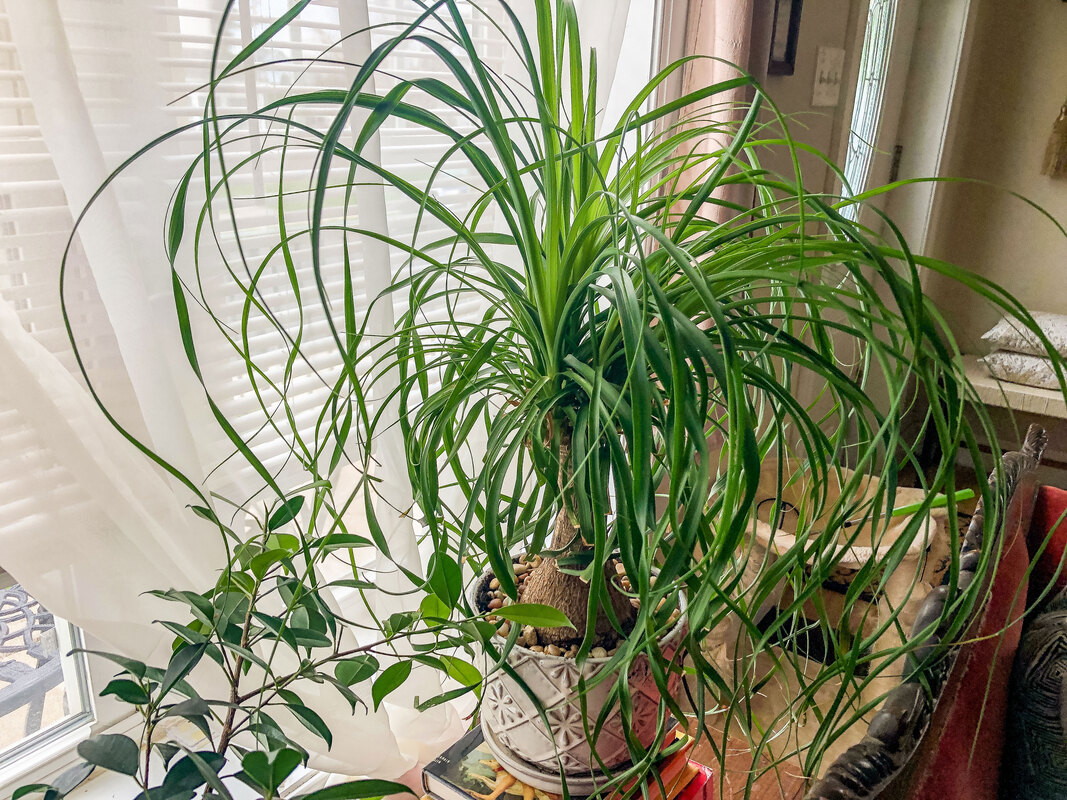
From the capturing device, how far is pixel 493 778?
735 mm

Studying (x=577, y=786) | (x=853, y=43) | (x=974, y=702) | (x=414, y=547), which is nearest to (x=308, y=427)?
(x=414, y=547)

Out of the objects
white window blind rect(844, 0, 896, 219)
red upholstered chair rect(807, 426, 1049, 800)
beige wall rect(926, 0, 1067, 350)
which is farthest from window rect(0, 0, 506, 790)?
beige wall rect(926, 0, 1067, 350)

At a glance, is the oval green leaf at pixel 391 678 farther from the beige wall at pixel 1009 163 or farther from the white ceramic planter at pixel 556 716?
the beige wall at pixel 1009 163

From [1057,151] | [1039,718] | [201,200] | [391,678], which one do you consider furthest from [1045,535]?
[1057,151]

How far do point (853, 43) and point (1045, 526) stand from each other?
140 cm

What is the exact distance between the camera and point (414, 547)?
2.83 feet

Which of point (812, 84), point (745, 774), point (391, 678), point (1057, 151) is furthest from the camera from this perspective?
point (1057, 151)

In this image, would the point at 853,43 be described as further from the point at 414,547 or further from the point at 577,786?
the point at 577,786

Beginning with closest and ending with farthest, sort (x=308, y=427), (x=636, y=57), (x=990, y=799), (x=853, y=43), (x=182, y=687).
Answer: (x=182, y=687) < (x=308, y=427) < (x=990, y=799) < (x=636, y=57) < (x=853, y=43)

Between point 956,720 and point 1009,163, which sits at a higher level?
point 1009,163

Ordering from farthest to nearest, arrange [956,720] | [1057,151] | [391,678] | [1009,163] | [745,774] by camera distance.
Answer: [1009,163] → [1057,151] → [745,774] → [956,720] → [391,678]

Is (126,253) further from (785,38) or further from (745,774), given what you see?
(785,38)

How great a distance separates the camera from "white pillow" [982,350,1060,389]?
271 centimetres

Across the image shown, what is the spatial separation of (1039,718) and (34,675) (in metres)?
1.18
